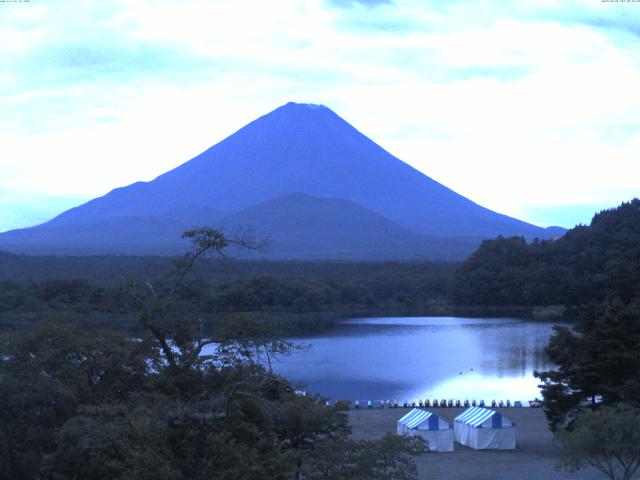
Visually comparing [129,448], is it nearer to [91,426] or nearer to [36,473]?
[91,426]

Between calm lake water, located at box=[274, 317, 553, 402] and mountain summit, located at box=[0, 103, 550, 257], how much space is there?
70248 millimetres

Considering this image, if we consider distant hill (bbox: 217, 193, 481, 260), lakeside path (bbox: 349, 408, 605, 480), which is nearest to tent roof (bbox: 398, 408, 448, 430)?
lakeside path (bbox: 349, 408, 605, 480)

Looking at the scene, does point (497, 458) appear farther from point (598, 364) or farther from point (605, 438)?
point (605, 438)

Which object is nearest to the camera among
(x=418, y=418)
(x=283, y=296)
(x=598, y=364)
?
(x=598, y=364)

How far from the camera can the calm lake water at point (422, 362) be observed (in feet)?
75.0

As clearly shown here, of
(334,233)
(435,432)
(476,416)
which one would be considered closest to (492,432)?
(476,416)

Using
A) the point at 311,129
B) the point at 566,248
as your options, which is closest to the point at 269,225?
the point at 311,129

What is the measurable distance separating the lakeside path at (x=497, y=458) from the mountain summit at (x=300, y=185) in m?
89.7

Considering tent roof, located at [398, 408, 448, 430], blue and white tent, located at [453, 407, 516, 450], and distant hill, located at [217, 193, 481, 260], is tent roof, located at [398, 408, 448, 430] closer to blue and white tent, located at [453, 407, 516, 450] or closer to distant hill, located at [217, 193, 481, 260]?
blue and white tent, located at [453, 407, 516, 450]

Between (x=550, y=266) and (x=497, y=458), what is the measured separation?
37.3 meters

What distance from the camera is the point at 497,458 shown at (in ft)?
45.2

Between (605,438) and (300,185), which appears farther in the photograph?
(300,185)

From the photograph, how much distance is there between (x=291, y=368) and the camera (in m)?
26.2

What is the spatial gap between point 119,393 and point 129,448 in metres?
2.48
